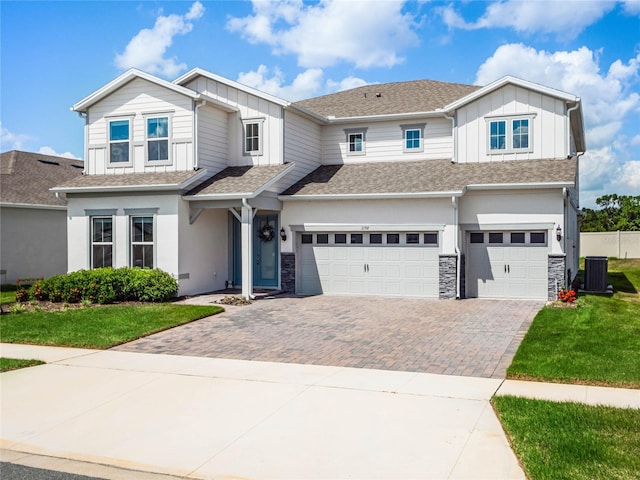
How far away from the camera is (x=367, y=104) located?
2327 centimetres

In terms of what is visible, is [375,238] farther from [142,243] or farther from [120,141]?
A: [120,141]

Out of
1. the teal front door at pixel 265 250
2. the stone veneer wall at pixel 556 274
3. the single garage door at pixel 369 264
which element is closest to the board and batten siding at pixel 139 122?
the teal front door at pixel 265 250

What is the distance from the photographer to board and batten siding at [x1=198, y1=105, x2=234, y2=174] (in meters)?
19.4

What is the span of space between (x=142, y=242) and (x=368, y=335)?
30.2 ft

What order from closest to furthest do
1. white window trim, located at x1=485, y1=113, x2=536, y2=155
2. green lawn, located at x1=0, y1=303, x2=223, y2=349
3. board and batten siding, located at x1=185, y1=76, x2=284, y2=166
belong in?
1. green lawn, located at x1=0, y1=303, x2=223, y2=349
2. white window trim, located at x1=485, y1=113, x2=536, y2=155
3. board and batten siding, located at x1=185, y1=76, x2=284, y2=166

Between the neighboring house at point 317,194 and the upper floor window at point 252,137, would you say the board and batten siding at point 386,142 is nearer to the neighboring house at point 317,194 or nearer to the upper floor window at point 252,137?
the neighboring house at point 317,194

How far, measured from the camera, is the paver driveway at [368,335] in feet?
33.9

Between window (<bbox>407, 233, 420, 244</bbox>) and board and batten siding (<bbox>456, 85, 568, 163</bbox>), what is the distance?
10.5 ft

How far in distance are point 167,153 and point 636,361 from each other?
14592 mm

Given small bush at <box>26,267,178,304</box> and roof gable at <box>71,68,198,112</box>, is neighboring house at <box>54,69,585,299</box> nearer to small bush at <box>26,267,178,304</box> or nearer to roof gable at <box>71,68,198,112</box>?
roof gable at <box>71,68,198,112</box>

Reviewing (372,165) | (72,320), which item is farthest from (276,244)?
(72,320)

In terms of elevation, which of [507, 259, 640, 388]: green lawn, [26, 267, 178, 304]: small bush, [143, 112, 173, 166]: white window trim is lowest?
[507, 259, 640, 388]: green lawn

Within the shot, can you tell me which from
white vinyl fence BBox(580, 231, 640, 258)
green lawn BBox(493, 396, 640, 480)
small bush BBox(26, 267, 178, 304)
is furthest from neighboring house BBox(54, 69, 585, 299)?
white vinyl fence BBox(580, 231, 640, 258)

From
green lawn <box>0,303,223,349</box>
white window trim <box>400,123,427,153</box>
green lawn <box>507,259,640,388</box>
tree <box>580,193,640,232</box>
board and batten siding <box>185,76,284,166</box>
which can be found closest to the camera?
green lawn <box>507,259,640,388</box>
